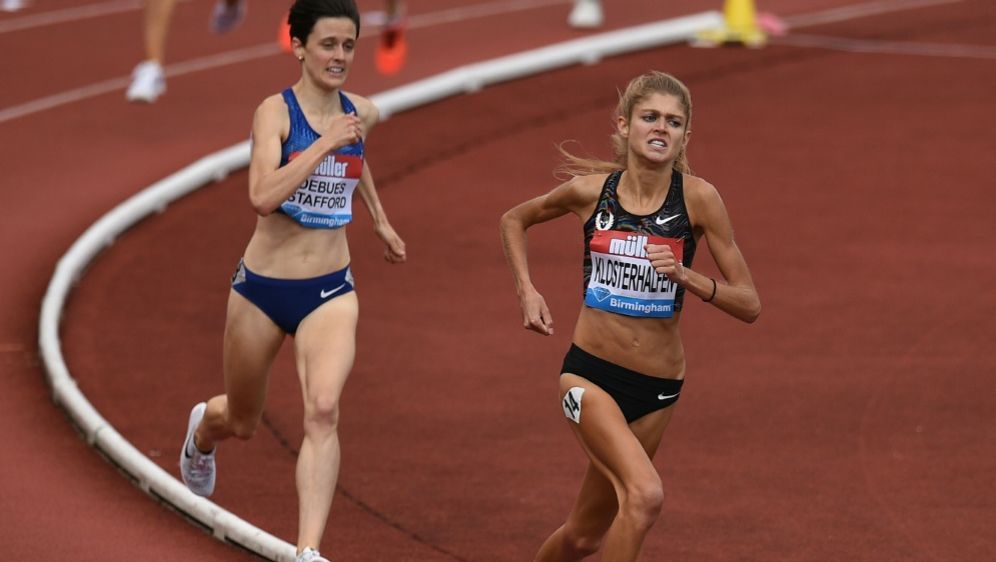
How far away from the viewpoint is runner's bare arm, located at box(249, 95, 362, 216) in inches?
294

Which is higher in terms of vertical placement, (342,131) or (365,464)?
(342,131)

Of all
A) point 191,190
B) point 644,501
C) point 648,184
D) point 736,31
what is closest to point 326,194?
point 648,184

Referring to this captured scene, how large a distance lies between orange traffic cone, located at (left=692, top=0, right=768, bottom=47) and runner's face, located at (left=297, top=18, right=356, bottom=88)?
12151mm

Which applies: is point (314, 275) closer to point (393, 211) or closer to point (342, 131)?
point (342, 131)

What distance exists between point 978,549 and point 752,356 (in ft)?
9.76

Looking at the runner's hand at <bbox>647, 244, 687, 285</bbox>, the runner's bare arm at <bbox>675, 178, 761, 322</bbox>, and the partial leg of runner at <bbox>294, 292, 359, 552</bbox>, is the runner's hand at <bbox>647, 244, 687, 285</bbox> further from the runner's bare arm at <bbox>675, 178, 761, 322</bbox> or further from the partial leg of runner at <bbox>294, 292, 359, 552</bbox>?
the partial leg of runner at <bbox>294, 292, 359, 552</bbox>

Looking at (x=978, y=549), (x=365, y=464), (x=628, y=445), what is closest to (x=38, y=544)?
(x=365, y=464)

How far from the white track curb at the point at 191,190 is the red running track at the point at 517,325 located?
0.41 feet

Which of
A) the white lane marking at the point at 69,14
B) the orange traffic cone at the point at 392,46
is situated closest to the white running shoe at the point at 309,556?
the orange traffic cone at the point at 392,46

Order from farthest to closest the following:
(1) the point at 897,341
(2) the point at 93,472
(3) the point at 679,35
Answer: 1. (3) the point at 679,35
2. (1) the point at 897,341
3. (2) the point at 93,472

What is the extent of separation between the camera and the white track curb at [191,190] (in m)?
8.88

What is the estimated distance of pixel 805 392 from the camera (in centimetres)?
1077

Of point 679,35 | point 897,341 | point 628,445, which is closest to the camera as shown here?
point 628,445

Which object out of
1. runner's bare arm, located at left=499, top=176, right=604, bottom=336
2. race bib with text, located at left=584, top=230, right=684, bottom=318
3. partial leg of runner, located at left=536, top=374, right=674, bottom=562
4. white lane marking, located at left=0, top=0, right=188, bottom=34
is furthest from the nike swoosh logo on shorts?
white lane marking, located at left=0, top=0, right=188, bottom=34
